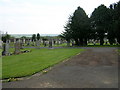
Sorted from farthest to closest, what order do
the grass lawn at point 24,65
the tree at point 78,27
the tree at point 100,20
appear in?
the tree at point 100,20
the tree at point 78,27
the grass lawn at point 24,65

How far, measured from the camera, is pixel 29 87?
5.61m

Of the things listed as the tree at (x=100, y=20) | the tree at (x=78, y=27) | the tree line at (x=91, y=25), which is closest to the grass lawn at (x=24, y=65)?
the tree at (x=78, y=27)

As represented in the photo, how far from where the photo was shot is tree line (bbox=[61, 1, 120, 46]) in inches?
1614

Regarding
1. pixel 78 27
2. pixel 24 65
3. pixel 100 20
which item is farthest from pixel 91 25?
pixel 24 65

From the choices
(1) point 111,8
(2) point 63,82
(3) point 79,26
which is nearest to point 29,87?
(2) point 63,82

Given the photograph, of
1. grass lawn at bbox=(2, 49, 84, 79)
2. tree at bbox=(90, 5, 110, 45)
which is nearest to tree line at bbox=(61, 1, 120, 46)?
tree at bbox=(90, 5, 110, 45)

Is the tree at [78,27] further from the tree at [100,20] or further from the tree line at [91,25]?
the tree at [100,20]

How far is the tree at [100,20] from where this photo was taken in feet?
143

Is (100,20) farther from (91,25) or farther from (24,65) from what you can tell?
(24,65)

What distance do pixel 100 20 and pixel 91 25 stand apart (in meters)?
3.59

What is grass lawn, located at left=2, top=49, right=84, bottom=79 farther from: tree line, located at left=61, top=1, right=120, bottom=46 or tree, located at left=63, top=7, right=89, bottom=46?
tree line, located at left=61, top=1, right=120, bottom=46

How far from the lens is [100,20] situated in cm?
4444

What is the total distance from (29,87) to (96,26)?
42280mm

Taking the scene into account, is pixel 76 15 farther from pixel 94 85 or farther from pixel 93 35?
pixel 94 85
